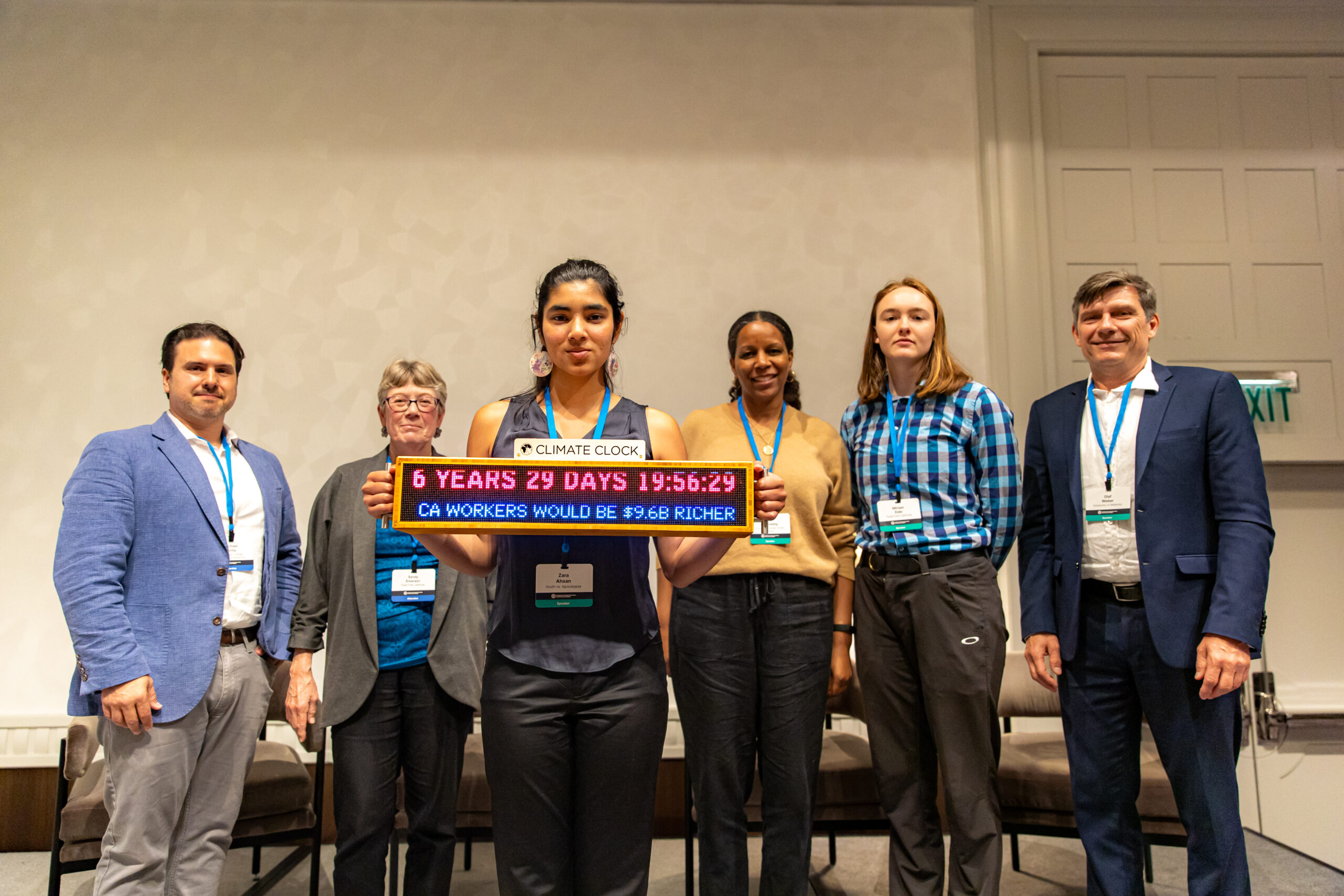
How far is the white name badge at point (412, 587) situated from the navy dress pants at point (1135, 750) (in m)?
1.75

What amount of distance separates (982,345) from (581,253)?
1.91 m

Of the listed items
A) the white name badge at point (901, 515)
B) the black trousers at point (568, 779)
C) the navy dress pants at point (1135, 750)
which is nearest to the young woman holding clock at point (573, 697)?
the black trousers at point (568, 779)

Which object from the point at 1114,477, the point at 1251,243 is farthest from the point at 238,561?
Answer: the point at 1251,243

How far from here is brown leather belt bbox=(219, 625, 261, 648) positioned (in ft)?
7.23

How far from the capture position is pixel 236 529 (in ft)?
7.58

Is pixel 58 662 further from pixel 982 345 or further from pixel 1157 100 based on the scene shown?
pixel 1157 100

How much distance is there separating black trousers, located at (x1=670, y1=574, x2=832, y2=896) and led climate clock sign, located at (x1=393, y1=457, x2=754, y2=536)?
1.03m

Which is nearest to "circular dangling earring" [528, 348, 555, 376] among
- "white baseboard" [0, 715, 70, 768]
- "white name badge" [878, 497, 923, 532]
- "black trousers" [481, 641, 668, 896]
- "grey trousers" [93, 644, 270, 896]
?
"black trousers" [481, 641, 668, 896]

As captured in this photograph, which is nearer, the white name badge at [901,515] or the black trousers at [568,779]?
the black trousers at [568,779]

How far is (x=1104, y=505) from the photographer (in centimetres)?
223

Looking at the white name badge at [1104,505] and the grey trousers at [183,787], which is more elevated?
the white name badge at [1104,505]

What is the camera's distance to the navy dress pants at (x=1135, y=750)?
2.03 meters

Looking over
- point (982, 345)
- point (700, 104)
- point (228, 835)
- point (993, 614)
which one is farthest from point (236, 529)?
point (982, 345)

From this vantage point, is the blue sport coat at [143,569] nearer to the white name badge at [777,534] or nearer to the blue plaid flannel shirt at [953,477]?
the white name badge at [777,534]
